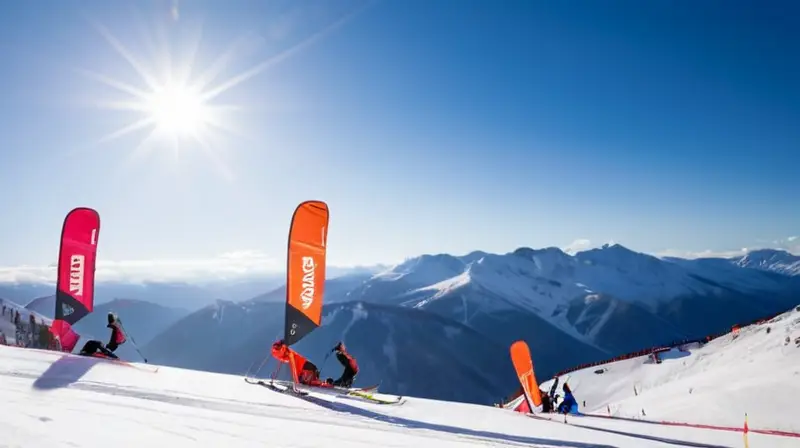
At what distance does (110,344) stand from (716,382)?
32.9 m

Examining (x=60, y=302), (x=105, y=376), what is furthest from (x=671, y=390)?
(x=60, y=302)

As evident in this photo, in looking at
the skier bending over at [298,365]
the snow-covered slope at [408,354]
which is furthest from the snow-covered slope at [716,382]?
the snow-covered slope at [408,354]

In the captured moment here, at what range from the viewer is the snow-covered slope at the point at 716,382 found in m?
20.4

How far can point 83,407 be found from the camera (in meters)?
8.30

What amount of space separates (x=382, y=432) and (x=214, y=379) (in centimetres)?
680

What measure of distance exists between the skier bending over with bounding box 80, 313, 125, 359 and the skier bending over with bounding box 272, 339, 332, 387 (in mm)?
6401

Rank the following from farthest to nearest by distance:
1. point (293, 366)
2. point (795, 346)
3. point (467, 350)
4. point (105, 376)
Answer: point (467, 350) → point (795, 346) → point (293, 366) → point (105, 376)

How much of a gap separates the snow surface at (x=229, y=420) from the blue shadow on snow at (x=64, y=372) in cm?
2

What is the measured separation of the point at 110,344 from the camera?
53.6 feet

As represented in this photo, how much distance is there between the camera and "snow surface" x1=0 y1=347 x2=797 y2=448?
6.98 metres

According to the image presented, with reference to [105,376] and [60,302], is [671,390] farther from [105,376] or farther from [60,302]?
[60,302]

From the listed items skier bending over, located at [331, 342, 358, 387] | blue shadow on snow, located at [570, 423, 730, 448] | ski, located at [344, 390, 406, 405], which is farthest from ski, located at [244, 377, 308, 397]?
blue shadow on snow, located at [570, 423, 730, 448]

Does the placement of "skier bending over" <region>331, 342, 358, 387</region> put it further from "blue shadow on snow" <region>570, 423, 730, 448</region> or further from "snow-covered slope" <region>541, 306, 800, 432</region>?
"snow-covered slope" <region>541, 306, 800, 432</region>

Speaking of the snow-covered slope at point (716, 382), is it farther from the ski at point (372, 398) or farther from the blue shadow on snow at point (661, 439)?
the ski at point (372, 398)
